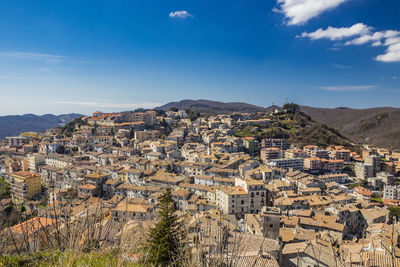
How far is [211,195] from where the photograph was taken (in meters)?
24.8

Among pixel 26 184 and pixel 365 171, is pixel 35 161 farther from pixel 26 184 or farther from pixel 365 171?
pixel 365 171

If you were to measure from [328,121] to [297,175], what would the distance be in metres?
106

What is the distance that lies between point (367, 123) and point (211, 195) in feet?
336

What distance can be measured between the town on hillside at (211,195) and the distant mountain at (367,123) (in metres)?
37.8

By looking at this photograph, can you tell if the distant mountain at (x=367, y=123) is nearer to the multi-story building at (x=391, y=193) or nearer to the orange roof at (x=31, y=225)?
the multi-story building at (x=391, y=193)

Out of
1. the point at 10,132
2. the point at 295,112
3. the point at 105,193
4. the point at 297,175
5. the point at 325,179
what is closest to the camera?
the point at 105,193

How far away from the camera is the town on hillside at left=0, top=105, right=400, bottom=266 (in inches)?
128

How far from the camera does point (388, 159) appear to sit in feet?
163

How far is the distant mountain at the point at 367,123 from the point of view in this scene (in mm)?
84062

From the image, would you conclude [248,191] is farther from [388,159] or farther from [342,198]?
[388,159]

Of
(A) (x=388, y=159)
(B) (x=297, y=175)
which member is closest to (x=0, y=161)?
(B) (x=297, y=175)

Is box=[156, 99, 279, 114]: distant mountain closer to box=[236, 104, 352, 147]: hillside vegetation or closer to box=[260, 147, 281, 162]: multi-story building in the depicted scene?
box=[236, 104, 352, 147]: hillside vegetation

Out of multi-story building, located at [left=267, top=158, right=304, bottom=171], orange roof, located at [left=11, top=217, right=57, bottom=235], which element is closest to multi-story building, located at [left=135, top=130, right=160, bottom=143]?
multi-story building, located at [left=267, top=158, right=304, bottom=171]

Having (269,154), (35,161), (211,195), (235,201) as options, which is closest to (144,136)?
(35,161)
